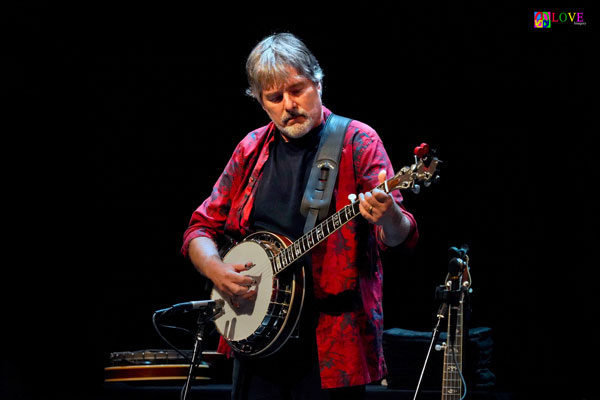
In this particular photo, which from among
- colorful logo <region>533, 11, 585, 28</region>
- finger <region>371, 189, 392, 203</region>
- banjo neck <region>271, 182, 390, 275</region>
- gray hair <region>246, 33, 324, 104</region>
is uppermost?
colorful logo <region>533, 11, 585, 28</region>

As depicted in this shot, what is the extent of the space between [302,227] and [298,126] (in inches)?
15.8

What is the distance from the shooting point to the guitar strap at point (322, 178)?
7.45ft

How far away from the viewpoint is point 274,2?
4445mm

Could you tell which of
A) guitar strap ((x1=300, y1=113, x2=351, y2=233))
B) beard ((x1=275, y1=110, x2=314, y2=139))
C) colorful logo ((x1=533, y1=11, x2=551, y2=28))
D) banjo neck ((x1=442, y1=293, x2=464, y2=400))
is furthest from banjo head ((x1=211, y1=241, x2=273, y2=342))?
colorful logo ((x1=533, y1=11, x2=551, y2=28))

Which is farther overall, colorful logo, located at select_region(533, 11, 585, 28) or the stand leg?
colorful logo, located at select_region(533, 11, 585, 28)

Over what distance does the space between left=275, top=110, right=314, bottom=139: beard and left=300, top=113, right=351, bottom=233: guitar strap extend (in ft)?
0.26

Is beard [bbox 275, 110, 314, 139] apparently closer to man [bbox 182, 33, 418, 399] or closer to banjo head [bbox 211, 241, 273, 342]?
man [bbox 182, 33, 418, 399]

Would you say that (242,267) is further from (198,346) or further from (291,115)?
(291,115)

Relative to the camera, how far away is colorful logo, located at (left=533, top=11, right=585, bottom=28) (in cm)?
385

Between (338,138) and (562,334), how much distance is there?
8.79 ft

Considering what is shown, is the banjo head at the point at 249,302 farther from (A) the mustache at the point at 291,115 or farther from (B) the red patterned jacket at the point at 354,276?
(A) the mustache at the point at 291,115

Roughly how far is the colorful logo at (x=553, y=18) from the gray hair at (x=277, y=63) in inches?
84.2

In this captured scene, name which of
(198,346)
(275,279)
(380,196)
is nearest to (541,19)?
(380,196)

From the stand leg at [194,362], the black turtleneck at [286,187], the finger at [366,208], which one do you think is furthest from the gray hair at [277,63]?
the stand leg at [194,362]
